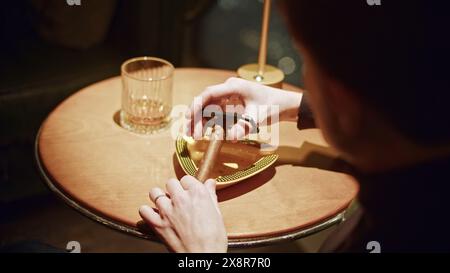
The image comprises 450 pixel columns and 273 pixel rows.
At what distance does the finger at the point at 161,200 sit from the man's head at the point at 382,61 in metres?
0.48

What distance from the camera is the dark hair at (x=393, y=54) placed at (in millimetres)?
651

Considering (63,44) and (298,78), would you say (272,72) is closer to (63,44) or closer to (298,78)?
(63,44)

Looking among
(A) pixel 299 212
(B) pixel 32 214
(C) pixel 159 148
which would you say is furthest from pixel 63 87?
(A) pixel 299 212

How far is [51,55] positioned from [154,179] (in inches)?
49.9

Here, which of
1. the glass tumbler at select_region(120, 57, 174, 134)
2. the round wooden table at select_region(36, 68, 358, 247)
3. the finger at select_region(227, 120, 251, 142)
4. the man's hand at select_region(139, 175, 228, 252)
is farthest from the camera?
the glass tumbler at select_region(120, 57, 174, 134)

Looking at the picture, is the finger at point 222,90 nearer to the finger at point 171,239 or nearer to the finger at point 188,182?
the finger at point 188,182

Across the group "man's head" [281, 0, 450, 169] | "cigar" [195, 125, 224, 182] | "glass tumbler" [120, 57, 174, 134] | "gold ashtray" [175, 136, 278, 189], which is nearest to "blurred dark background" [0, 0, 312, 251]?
"glass tumbler" [120, 57, 174, 134]

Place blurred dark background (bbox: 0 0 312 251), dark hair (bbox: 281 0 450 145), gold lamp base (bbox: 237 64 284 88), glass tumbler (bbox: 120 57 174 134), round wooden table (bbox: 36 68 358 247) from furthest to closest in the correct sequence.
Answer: blurred dark background (bbox: 0 0 312 251), gold lamp base (bbox: 237 64 284 88), glass tumbler (bbox: 120 57 174 134), round wooden table (bbox: 36 68 358 247), dark hair (bbox: 281 0 450 145)

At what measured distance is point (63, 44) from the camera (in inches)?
94.3

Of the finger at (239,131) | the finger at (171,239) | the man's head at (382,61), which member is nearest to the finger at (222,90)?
the finger at (239,131)

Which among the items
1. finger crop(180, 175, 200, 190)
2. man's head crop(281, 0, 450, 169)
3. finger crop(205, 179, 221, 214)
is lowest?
finger crop(205, 179, 221, 214)

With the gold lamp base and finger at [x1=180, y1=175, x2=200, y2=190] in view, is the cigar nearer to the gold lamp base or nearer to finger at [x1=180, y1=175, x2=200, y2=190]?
finger at [x1=180, y1=175, x2=200, y2=190]

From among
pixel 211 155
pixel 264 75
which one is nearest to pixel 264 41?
pixel 264 75

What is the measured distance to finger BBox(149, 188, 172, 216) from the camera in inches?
44.1
